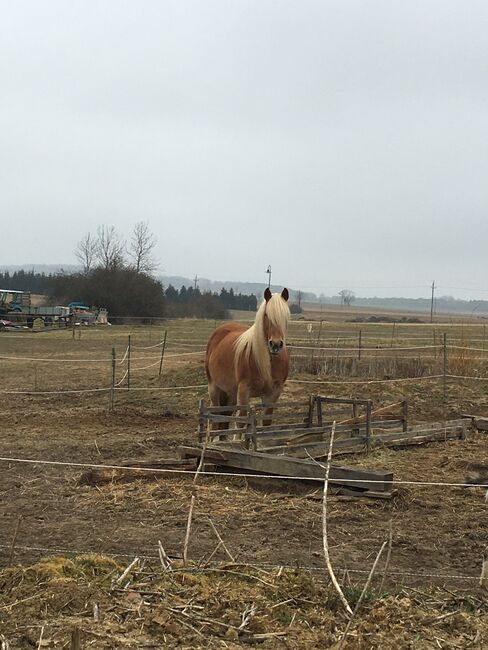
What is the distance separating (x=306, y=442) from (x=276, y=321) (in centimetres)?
149

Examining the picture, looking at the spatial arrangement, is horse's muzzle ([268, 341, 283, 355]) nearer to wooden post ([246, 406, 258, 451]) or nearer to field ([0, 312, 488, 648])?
wooden post ([246, 406, 258, 451])

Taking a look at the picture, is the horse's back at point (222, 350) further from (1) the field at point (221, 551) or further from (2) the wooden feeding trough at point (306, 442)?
(1) the field at point (221, 551)

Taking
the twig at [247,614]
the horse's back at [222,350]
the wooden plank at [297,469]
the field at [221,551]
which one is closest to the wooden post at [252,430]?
the wooden plank at [297,469]

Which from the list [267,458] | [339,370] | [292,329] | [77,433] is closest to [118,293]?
[292,329]

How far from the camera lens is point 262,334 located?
791 cm

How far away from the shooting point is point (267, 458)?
6480mm

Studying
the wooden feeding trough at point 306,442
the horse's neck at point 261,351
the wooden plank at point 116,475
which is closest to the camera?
the wooden feeding trough at point 306,442

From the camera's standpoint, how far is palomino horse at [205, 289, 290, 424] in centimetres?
773

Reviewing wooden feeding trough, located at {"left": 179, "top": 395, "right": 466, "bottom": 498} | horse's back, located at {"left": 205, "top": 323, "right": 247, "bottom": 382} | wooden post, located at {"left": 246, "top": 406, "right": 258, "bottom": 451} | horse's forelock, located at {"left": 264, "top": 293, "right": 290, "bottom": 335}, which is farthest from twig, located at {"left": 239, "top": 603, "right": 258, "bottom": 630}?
horse's back, located at {"left": 205, "top": 323, "right": 247, "bottom": 382}

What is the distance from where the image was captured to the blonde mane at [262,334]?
7715mm

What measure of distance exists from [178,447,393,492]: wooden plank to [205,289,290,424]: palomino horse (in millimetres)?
673

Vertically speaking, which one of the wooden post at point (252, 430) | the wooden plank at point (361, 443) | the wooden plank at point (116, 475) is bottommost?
the wooden plank at point (116, 475)

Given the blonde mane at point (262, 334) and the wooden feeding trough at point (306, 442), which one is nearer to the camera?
the wooden feeding trough at point (306, 442)

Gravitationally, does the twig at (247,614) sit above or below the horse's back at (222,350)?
below
